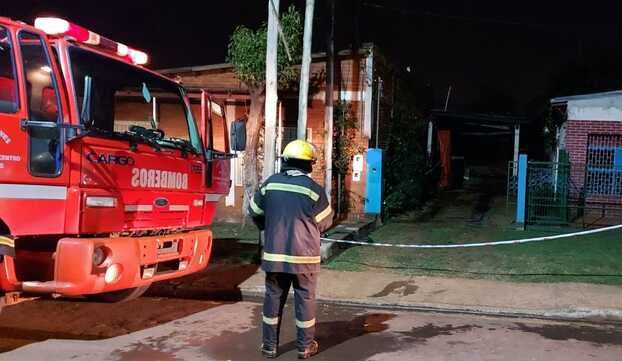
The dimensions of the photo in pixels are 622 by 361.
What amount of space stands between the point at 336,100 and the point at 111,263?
10.1 metres

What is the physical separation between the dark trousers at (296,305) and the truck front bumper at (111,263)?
103cm

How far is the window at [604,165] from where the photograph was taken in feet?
48.3

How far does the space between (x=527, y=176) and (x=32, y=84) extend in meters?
→ 10.9

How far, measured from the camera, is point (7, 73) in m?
4.43

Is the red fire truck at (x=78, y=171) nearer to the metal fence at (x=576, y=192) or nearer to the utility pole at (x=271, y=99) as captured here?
the utility pole at (x=271, y=99)

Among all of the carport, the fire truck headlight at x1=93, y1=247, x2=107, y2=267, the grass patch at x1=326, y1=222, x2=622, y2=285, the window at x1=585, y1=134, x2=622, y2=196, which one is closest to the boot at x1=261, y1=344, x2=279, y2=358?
the fire truck headlight at x1=93, y1=247, x2=107, y2=267

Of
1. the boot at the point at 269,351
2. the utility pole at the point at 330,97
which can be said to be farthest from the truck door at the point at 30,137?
the utility pole at the point at 330,97

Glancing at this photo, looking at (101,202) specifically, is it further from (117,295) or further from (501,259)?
(501,259)

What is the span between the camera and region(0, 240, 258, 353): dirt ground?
18.7 ft

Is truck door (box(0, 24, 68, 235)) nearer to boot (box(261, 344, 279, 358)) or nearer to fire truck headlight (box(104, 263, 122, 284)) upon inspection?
fire truck headlight (box(104, 263, 122, 284))

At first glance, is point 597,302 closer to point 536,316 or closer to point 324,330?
point 536,316

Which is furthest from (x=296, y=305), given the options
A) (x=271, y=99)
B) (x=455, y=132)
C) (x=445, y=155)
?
(x=455, y=132)

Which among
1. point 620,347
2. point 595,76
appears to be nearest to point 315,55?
point 620,347

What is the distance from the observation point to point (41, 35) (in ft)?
14.7
